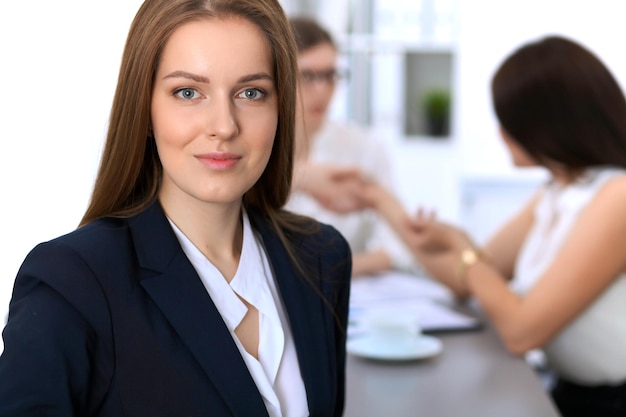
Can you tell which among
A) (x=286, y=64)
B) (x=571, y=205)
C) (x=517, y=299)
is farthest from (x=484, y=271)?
(x=286, y=64)

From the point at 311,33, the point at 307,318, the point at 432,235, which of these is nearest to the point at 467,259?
the point at 432,235

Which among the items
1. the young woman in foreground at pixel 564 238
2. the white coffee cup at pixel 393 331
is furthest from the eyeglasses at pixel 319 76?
the white coffee cup at pixel 393 331

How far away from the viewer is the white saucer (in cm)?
171

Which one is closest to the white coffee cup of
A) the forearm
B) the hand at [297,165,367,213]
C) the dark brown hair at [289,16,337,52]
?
the forearm

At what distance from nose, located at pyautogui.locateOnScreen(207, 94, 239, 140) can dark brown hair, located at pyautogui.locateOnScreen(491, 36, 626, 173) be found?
1.24 meters

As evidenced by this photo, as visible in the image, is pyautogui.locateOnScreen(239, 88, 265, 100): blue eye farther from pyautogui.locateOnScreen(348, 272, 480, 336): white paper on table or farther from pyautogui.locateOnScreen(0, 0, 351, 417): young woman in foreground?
pyautogui.locateOnScreen(348, 272, 480, 336): white paper on table

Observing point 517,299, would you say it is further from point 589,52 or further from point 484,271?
Result: point 589,52

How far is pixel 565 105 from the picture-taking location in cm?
209

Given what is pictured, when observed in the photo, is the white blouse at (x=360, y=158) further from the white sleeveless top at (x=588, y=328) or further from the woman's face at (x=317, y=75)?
the white sleeveless top at (x=588, y=328)

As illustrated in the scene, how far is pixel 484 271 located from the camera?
6.86 ft

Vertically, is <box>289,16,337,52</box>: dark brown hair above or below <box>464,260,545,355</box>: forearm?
above

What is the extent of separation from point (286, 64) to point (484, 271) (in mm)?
1068

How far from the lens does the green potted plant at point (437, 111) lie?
4.99 meters

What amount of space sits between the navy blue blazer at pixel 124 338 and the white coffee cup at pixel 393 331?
1.75ft
